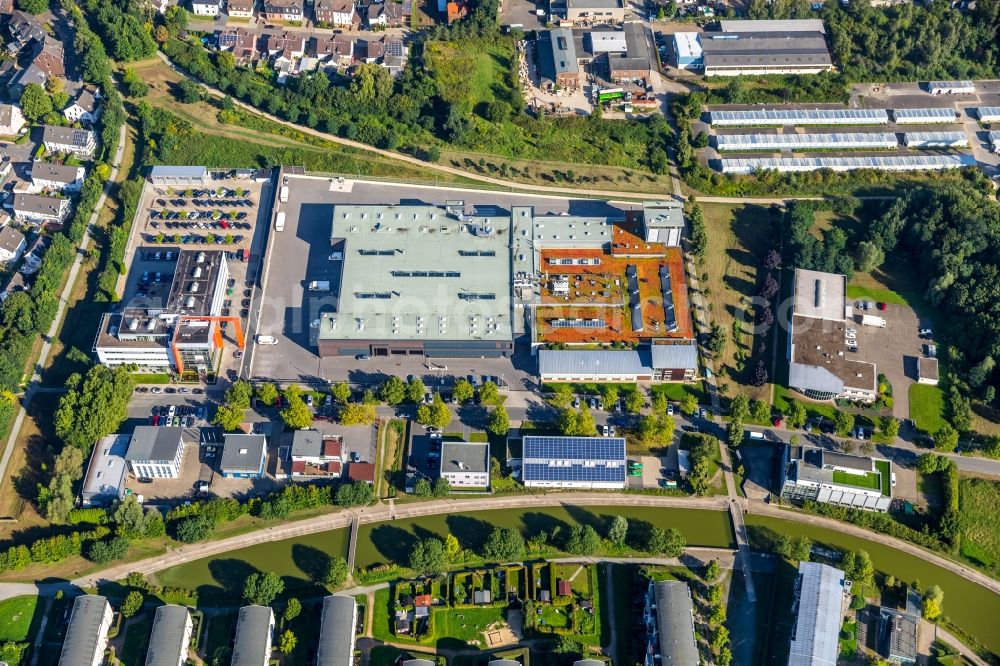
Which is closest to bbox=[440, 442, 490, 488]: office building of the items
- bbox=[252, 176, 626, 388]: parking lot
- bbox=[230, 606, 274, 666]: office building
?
bbox=[252, 176, 626, 388]: parking lot

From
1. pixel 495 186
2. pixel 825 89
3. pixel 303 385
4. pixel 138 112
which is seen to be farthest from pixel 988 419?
pixel 138 112

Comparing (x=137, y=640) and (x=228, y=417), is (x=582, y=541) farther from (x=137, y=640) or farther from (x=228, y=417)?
(x=137, y=640)

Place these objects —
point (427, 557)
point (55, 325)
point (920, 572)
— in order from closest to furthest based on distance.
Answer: point (427, 557) → point (920, 572) → point (55, 325)

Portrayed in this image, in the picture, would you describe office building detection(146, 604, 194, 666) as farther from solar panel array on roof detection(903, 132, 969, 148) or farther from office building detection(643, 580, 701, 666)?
solar panel array on roof detection(903, 132, 969, 148)

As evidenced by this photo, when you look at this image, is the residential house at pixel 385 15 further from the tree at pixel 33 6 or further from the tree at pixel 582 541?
the tree at pixel 582 541

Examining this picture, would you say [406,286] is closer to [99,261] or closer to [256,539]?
[256,539]

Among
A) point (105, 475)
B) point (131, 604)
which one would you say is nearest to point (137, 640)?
point (131, 604)
